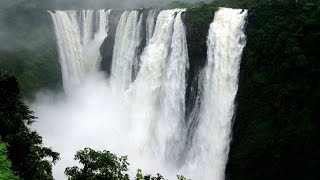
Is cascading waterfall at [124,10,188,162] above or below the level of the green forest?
above

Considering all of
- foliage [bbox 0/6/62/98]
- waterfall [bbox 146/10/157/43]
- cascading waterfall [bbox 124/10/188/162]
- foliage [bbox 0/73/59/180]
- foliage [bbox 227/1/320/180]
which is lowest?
foliage [bbox 0/73/59/180]

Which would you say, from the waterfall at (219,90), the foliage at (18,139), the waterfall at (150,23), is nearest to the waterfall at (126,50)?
the waterfall at (150,23)

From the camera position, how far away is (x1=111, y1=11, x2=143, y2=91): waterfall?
46.9 meters

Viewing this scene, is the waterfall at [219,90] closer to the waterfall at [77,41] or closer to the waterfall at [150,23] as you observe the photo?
the waterfall at [150,23]

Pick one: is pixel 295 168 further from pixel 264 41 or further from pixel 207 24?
pixel 207 24

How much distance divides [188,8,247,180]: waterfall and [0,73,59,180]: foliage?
16.2 meters

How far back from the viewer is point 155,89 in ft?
137

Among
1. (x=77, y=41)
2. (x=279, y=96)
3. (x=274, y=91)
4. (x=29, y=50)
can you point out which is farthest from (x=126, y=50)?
(x=279, y=96)

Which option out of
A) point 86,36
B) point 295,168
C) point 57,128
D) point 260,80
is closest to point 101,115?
point 57,128

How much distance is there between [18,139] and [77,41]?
3826 centimetres

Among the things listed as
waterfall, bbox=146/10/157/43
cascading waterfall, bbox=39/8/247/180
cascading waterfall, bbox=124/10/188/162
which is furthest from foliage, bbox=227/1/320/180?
waterfall, bbox=146/10/157/43

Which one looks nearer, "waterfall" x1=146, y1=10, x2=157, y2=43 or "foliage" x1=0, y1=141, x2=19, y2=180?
"foliage" x1=0, y1=141, x2=19, y2=180

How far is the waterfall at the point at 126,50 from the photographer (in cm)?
4688

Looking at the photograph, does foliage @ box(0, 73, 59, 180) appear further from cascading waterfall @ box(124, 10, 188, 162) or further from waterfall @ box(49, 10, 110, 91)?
waterfall @ box(49, 10, 110, 91)
